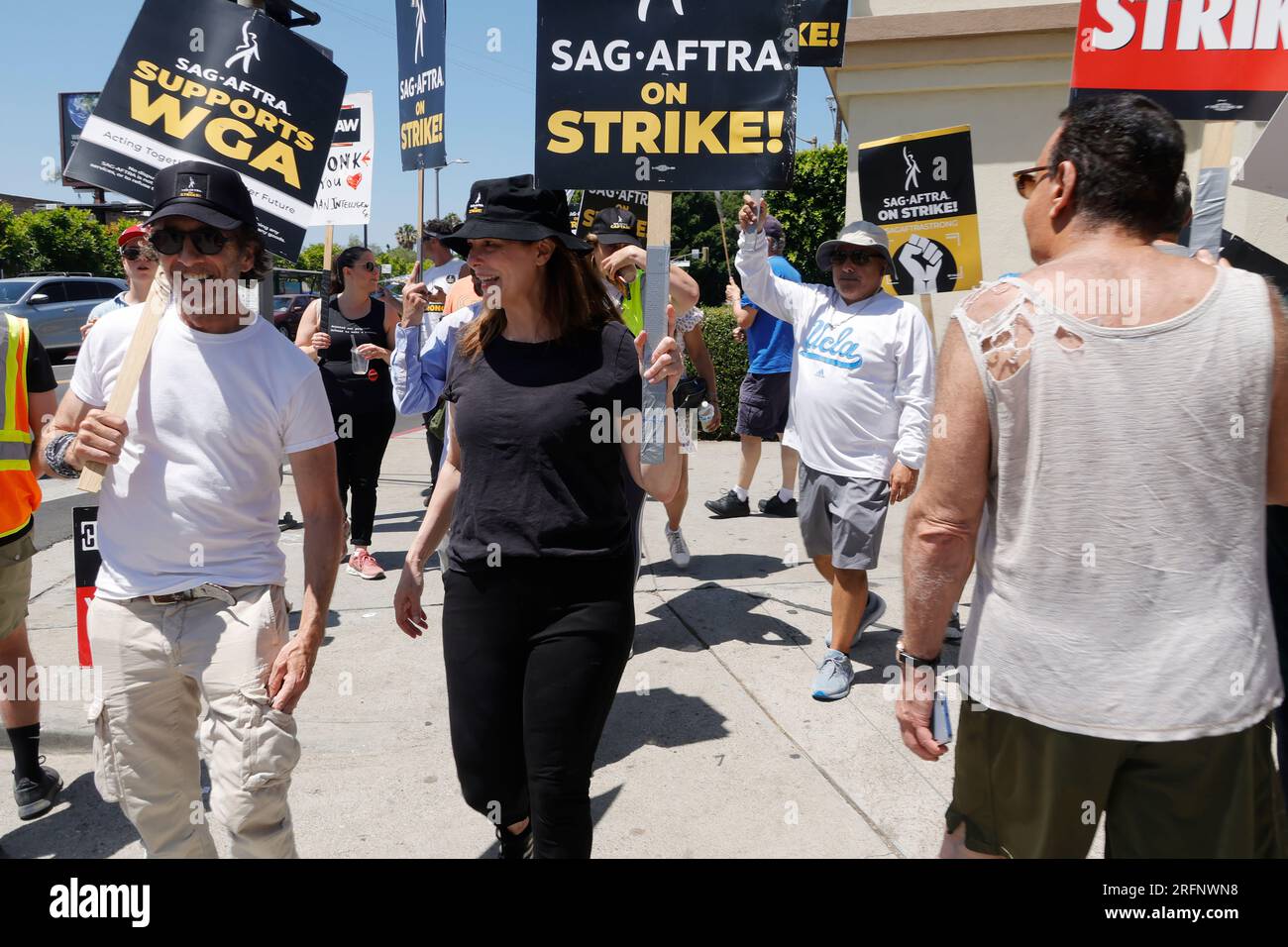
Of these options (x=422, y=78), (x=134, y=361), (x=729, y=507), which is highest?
(x=422, y=78)

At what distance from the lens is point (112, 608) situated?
95.9 inches

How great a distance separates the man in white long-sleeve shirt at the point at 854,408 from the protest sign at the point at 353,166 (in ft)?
12.2

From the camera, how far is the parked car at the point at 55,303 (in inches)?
816

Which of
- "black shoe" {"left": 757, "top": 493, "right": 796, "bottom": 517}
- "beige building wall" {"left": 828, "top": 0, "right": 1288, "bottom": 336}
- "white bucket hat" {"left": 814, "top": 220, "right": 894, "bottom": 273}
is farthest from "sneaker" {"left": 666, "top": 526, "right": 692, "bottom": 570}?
"beige building wall" {"left": 828, "top": 0, "right": 1288, "bottom": 336}

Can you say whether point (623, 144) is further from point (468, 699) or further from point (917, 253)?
point (917, 253)

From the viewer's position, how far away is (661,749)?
3.90m

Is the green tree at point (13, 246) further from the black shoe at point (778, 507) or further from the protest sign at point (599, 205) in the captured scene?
the protest sign at point (599, 205)

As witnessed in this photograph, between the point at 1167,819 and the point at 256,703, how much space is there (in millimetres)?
1977

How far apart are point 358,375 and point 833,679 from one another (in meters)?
3.69

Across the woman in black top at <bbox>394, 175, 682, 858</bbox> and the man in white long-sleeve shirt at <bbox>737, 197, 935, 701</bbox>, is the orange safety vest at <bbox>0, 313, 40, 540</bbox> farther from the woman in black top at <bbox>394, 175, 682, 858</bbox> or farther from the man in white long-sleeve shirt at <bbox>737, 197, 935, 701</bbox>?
the man in white long-sleeve shirt at <bbox>737, 197, 935, 701</bbox>

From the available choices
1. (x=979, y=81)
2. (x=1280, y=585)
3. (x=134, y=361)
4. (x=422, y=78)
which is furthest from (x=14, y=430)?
(x=979, y=81)

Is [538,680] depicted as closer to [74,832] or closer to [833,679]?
[74,832]

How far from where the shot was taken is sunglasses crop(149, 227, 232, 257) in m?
2.43

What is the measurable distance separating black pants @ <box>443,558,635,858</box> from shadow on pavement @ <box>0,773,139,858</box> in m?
1.58
